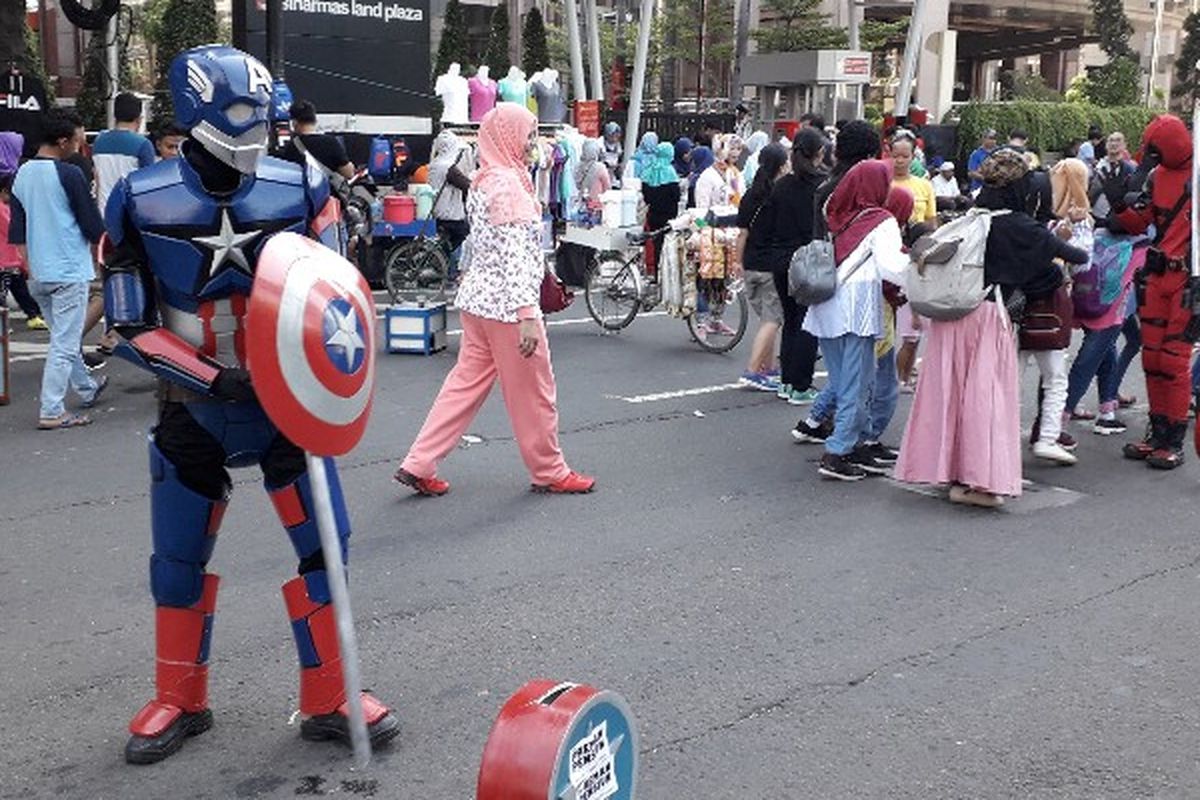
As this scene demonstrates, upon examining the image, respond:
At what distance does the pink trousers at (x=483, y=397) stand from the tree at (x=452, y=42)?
2539 centimetres

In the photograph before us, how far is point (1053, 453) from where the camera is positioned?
7602 millimetres

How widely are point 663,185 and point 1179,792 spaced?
1169cm

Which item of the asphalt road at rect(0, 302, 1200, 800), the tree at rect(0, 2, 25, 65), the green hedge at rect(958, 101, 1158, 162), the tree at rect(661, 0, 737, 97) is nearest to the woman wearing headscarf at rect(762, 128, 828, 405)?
the asphalt road at rect(0, 302, 1200, 800)

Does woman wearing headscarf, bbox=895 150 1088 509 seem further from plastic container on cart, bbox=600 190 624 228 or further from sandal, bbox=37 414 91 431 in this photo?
plastic container on cart, bbox=600 190 624 228

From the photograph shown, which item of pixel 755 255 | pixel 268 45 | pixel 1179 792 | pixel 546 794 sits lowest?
pixel 1179 792

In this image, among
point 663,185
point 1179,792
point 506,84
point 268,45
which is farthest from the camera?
point 506,84

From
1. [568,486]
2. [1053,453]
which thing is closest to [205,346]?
[568,486]

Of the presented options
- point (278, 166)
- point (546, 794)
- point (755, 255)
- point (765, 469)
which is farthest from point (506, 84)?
point (546, 794)

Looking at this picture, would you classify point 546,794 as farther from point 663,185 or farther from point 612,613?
point 663,185

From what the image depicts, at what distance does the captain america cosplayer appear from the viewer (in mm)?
3627

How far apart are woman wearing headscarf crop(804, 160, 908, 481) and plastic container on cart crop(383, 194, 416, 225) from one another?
6995 mm

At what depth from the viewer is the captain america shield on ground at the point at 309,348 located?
3.08 meters

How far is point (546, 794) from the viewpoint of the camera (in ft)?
7.82

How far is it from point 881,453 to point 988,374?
3.77ft
